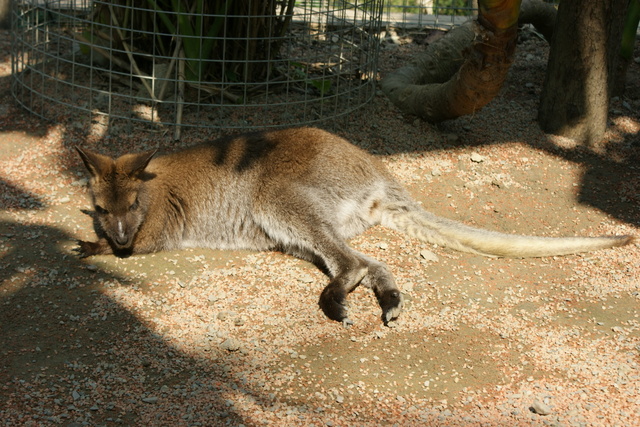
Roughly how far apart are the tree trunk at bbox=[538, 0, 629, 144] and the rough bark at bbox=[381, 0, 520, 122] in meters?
0.73

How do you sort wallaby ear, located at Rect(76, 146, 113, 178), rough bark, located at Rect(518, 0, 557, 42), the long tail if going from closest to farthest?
wallaby ear, located at Rect(76, 146, 113, 178) → the long tail → rough bark, located at Rect(518, 0, 557, 42)

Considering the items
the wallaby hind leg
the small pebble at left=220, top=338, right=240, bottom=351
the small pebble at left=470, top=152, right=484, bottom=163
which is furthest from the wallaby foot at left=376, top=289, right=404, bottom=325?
the small pebble at left=470, top=152, right=484, bottom=163

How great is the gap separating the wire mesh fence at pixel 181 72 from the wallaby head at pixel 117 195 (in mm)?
1268

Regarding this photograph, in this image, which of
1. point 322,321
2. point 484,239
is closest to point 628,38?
point 484,239

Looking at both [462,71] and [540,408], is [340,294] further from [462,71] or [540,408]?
[462,71]

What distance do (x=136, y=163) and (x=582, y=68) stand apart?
378 centimetres

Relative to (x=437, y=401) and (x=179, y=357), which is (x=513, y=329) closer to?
(x=437, y=401)

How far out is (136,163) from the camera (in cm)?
467

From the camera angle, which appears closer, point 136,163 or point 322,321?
point 322,321

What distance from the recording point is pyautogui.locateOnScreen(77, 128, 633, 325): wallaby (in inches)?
182

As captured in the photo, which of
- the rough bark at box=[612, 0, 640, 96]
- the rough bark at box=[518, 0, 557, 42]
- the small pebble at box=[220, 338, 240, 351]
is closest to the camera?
the small pebble at box=[220, 338, 240, 351]

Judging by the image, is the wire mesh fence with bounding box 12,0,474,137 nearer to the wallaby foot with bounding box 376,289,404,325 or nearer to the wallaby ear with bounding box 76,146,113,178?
the wallaby ear with bounding box 76,146,113,178

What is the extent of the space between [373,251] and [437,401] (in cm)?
153

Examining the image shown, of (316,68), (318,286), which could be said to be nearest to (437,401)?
(318,286)
